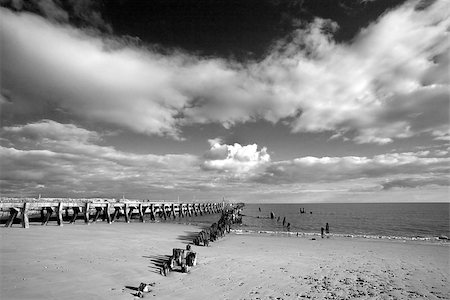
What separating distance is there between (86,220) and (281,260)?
77.5 feet

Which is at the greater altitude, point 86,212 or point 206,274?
point 86,212

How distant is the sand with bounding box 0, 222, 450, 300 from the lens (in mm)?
9336

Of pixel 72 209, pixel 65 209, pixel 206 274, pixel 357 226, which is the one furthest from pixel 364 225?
pixel 65 209

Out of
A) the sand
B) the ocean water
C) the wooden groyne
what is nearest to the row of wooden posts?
the wooden groyne

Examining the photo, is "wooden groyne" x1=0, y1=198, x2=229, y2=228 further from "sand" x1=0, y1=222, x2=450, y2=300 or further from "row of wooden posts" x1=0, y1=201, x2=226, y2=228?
"sand" x1=0, y1=222, x2=450, y2=300

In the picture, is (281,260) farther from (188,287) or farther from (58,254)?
(58,254)

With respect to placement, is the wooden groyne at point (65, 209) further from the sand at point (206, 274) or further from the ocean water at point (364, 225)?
the ocean water at point (364, 225)

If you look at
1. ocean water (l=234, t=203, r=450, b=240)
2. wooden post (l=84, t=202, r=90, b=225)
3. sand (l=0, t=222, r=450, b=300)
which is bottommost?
ocean water (l=234, t=203, r=450, b=240)

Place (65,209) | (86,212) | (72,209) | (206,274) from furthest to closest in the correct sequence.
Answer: (72,209) → (65,209) → (86,212) → (206,274)

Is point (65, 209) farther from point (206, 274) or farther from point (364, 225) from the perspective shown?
point (364, 225)

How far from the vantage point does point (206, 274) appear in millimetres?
12141

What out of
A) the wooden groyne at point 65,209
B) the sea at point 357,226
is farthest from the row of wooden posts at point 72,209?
the sea at point 357,226

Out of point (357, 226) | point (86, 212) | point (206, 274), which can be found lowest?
point (357, 226)

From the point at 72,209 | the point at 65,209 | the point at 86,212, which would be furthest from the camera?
the point at 72,209
